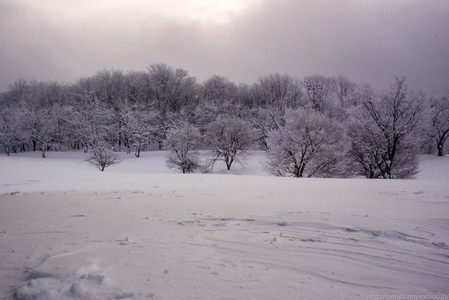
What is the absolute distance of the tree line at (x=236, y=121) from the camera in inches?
1103

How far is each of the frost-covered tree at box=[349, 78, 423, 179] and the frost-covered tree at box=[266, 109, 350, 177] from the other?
2101mm

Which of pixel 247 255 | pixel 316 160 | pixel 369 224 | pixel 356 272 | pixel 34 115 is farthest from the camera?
pixel 34 115

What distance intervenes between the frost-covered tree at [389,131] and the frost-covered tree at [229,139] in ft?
47.7

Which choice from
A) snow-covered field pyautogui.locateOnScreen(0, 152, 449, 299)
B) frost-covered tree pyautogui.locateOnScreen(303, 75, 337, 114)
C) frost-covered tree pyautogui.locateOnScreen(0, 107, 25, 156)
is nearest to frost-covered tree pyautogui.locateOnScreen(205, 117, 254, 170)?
frost-covered tree pyautogui.locateOnScreen(303, 75, 337, 114)

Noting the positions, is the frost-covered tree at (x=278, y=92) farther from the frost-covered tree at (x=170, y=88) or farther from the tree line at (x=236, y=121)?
the frost-covered tree at (x=170, y=88)

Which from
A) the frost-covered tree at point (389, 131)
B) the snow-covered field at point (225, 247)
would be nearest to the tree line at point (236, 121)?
the frost-covered tree at point (389, 131)

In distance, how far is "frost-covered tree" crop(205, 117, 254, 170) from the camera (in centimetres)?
4025

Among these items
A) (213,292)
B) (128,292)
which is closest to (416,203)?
(213,292)

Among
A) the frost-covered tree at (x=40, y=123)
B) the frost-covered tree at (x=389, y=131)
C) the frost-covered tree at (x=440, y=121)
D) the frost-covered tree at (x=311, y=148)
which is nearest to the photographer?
the frost-covered tree at (x=389, y=131)

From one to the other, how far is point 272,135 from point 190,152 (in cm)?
1120

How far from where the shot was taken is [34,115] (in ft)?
188

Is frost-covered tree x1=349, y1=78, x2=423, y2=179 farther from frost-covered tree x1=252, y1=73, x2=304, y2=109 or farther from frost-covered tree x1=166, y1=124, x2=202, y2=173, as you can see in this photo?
frost-covered tree x1=252, y1=73, x2=304, y2=109

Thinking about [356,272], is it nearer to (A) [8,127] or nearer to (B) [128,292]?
(B) [128,292]

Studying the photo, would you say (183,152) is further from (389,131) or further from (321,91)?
(321,91)
